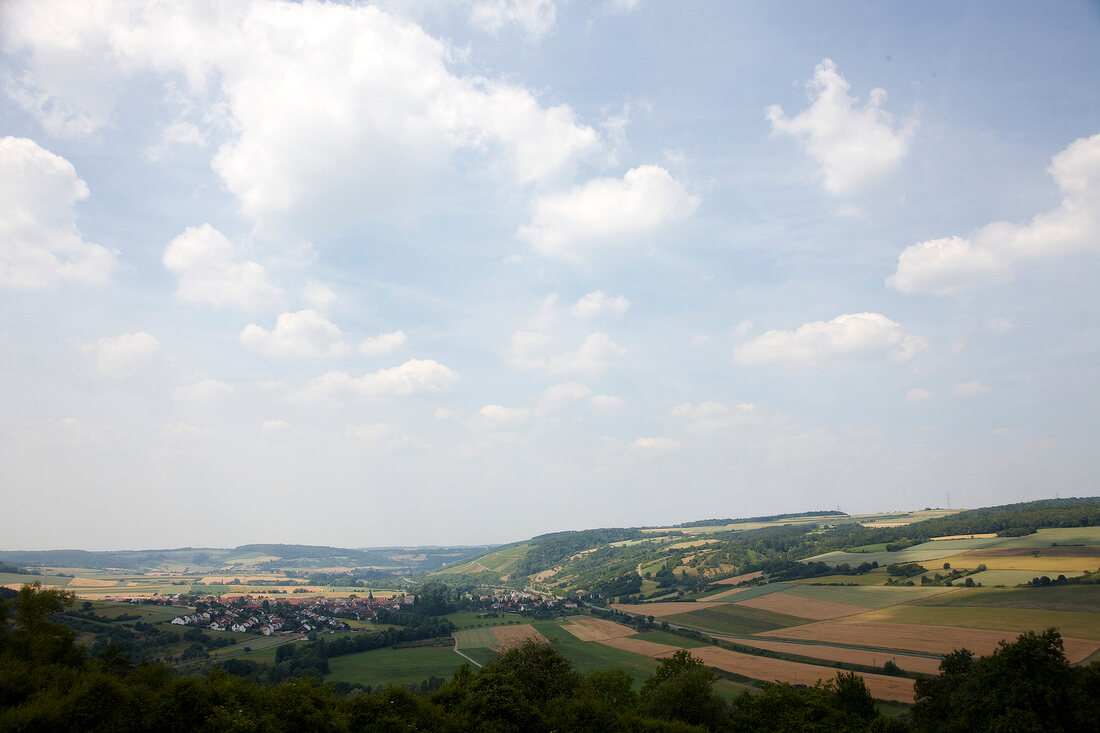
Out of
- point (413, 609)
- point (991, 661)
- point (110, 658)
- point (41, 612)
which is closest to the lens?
point (41, 612)

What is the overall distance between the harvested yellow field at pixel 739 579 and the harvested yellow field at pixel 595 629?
42.2 metres

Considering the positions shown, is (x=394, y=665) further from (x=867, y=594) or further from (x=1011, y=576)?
(x=1011, y=576)

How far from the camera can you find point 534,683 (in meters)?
42.1

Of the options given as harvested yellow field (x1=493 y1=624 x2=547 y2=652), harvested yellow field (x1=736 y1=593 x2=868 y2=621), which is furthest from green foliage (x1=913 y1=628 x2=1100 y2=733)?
harvested yellow field (x1=493 y1=624 x2=547 y2=652)

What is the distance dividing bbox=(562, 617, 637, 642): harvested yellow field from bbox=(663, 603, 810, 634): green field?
431 inches

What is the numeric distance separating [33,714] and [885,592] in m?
118

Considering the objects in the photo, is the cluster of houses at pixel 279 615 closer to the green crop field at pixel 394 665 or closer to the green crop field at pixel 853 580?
the green crop field at pixel 394 665

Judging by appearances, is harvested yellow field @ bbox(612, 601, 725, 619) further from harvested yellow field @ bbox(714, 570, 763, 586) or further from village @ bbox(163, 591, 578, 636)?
village @ bbox(163, 591, 578, 636)

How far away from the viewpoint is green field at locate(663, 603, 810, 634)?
305 feet

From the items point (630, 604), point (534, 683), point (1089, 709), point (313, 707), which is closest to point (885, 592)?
point (630, 604)

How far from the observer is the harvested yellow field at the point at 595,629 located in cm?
10609

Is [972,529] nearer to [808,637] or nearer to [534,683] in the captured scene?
[808,637]

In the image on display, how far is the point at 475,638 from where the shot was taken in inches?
4429

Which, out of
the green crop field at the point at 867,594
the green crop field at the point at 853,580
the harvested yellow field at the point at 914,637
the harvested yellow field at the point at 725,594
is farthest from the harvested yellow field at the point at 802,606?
the harvested yellow field at the point at 725,594
